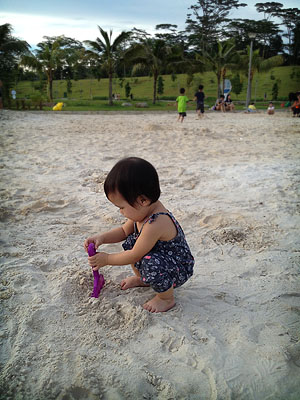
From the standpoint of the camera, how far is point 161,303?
6.06 feet

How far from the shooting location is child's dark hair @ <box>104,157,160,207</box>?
1597 millimetres

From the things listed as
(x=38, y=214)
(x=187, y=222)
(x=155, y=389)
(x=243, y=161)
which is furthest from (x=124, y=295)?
(x=243, y=161)

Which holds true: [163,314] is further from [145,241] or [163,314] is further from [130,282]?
[145,241]

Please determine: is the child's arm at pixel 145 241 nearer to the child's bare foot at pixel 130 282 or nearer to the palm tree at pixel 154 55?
the child's bare foot at pixel 130 282

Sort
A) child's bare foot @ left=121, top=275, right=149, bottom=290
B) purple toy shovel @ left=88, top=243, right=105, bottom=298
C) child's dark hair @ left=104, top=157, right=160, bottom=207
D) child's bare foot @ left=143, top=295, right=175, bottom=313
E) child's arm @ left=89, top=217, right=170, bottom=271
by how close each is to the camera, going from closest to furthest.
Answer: child's dark hair @ left=104, top=157, right=160, bottom=207 < child's arm @ left=89, top=217, right=170, bottom=271 < child's bare foot @ left=143, top=295, right=175, bottom=313 < purple toy shovel @ left=88, top=243, right=105, bottom=298 < child's bare foot @ left=121, top=275, right=149, bottom=290

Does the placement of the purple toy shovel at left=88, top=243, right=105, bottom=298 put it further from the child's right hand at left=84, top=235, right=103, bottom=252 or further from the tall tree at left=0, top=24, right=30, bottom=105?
the tall tree at left=0, top=24, right=30, bottom=105

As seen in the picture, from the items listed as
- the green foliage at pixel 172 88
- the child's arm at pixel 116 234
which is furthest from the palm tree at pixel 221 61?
the child's arm at pixel 116 234

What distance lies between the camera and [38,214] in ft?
10.6

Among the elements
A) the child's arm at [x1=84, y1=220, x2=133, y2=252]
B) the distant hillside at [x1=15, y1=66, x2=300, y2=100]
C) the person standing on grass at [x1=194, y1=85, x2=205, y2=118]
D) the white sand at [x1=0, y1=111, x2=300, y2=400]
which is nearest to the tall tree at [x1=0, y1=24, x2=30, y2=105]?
the person standing on grass at [x1=194, y1=85, x2=205, y2=118]

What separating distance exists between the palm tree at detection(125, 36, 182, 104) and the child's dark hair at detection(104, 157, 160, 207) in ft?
72.3

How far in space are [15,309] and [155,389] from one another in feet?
3.05

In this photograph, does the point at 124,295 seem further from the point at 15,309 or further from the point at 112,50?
the point at 112,50

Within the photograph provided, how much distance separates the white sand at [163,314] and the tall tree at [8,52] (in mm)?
16231

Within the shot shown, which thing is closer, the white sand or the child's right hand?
the white sand
